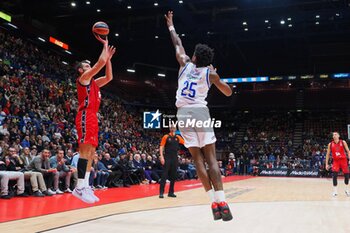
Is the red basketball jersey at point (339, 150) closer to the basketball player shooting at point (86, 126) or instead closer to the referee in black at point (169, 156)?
the referee in black at point (169, 156)

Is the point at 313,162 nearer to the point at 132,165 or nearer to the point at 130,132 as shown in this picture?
the point at 130,132

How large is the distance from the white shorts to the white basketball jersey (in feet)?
0.28

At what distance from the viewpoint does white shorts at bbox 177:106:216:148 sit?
13.2 feet

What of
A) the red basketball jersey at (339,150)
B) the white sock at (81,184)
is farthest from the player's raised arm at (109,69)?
the red basketball jersey at (339,150)

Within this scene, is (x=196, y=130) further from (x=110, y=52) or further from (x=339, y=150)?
(x=339, y=150)

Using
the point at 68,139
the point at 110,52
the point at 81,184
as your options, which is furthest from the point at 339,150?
the point at 68,139

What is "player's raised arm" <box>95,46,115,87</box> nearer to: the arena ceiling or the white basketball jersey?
the white basketball jersey

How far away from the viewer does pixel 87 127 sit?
179 inches

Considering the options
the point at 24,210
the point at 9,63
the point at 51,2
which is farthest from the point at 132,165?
the point at 51,2

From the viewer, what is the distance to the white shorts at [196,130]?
4031 millimetres

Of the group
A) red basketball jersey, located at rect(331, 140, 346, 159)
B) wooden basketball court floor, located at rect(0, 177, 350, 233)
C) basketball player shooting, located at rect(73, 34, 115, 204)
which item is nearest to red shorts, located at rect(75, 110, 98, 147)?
basketball player shooting, located at rect(73, 34, 115, 204)

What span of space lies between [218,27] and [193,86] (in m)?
17.1

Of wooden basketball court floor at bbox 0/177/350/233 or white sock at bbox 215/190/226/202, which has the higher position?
white sock at bbox 215/190/226/202

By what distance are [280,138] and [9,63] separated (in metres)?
21.4
